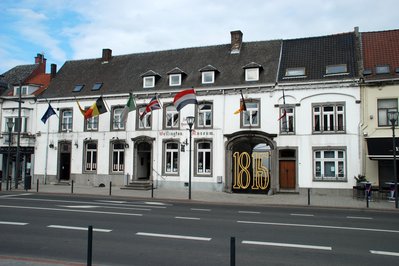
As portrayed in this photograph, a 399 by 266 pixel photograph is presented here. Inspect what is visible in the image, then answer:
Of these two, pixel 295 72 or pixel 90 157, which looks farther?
pixel 90 157

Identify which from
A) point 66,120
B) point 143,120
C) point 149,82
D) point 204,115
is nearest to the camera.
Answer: point 204,115

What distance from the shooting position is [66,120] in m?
31.2

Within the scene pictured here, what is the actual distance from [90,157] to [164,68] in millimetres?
9012

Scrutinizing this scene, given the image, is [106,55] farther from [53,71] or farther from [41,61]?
[41,61]

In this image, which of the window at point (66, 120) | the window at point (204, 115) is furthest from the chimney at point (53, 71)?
the window at point (204, 115)

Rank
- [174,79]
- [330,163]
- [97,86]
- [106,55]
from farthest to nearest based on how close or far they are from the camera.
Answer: [106,55] → [97,86] → [174,79] → [330,163]

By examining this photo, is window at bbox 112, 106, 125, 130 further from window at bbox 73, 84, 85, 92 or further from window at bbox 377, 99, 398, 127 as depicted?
window at bbox 377, 99, 398, 127

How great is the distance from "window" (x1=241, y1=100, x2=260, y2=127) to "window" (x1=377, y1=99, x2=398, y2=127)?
7.35 m

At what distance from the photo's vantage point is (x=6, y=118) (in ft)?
108

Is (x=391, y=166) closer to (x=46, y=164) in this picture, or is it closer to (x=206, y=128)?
(x=206, y=128)

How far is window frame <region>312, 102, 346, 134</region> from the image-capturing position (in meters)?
23.8

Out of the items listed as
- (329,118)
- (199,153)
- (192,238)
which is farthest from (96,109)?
(192,238)

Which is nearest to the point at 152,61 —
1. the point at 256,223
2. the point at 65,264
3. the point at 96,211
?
the point at 96,211

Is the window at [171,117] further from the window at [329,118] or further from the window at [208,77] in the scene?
the window at [329,118]
